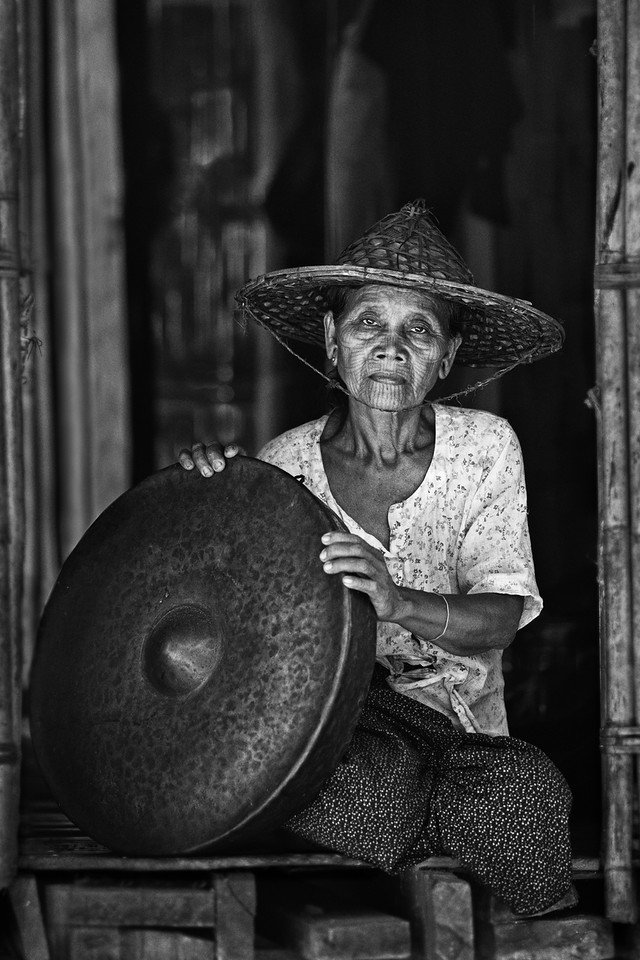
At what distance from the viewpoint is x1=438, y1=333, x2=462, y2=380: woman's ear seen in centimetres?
310

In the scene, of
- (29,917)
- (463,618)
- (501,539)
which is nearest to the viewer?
(29,917)

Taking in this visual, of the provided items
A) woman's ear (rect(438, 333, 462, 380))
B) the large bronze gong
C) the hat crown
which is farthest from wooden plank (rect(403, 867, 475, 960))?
the hat crown

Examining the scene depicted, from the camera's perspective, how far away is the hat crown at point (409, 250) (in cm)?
294

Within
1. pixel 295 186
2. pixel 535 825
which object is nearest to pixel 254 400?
pixel 295 186

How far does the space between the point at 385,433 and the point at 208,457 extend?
0.51m

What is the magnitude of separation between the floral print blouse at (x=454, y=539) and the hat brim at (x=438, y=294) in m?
0.23

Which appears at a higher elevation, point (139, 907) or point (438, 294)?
point (438, 294)

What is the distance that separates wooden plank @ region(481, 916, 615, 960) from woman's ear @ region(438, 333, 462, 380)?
1.18 metres

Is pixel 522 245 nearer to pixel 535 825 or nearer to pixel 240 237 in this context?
pixel 240 237

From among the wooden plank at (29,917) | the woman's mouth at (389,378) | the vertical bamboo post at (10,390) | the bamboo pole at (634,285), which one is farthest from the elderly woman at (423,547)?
the wooden plank at (29,917)

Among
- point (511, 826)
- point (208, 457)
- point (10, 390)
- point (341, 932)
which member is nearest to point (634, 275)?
point (208, 457)

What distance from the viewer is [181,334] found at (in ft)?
12.8

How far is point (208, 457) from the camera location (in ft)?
9.18

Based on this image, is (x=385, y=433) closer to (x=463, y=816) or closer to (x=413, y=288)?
(x=413, y=288)
